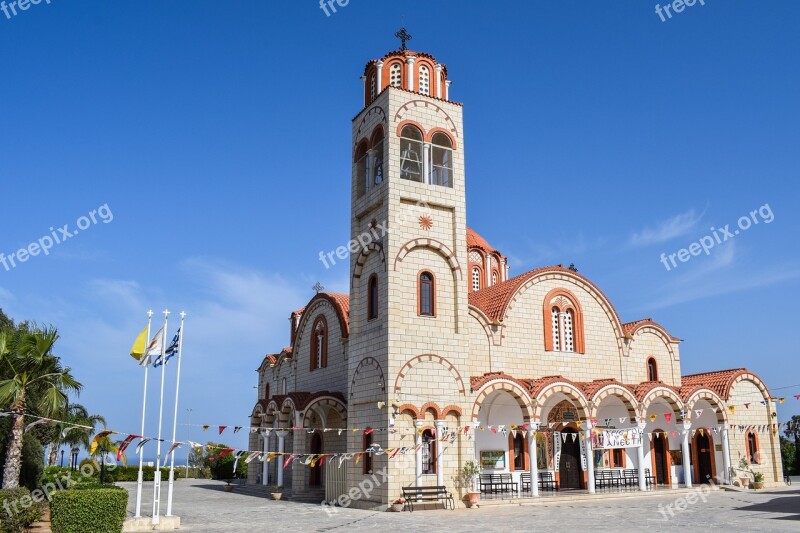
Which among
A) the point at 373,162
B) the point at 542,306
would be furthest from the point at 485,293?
the point at 373,162

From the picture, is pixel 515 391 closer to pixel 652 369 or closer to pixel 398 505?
pixel 398 505

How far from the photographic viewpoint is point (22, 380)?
724 inches

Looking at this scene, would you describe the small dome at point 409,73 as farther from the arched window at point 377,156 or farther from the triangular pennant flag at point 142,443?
the triangular pennant flag at point 142,443

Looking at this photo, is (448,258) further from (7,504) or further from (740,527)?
(7,504)

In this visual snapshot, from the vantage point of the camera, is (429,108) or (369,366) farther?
(429,108)

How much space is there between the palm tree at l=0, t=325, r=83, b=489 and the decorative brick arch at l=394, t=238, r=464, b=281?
10.2m

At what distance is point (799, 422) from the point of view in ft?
157

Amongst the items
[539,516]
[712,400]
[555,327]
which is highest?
[555,327]

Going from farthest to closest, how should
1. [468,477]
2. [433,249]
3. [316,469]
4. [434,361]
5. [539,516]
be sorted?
[316,469], [433,249], [434,361], [468,477], [539,516]

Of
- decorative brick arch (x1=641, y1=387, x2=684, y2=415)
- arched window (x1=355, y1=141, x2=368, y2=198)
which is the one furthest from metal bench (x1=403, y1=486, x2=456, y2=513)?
arched window (x1=355, y1=141, x2=368, y2=198)

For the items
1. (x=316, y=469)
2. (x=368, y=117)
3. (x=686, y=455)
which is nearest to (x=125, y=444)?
(x=316, y=469)

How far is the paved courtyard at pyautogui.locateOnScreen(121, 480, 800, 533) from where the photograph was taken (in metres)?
16.3

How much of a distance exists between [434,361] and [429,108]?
28.7ft

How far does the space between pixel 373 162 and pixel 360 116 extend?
2.14m
